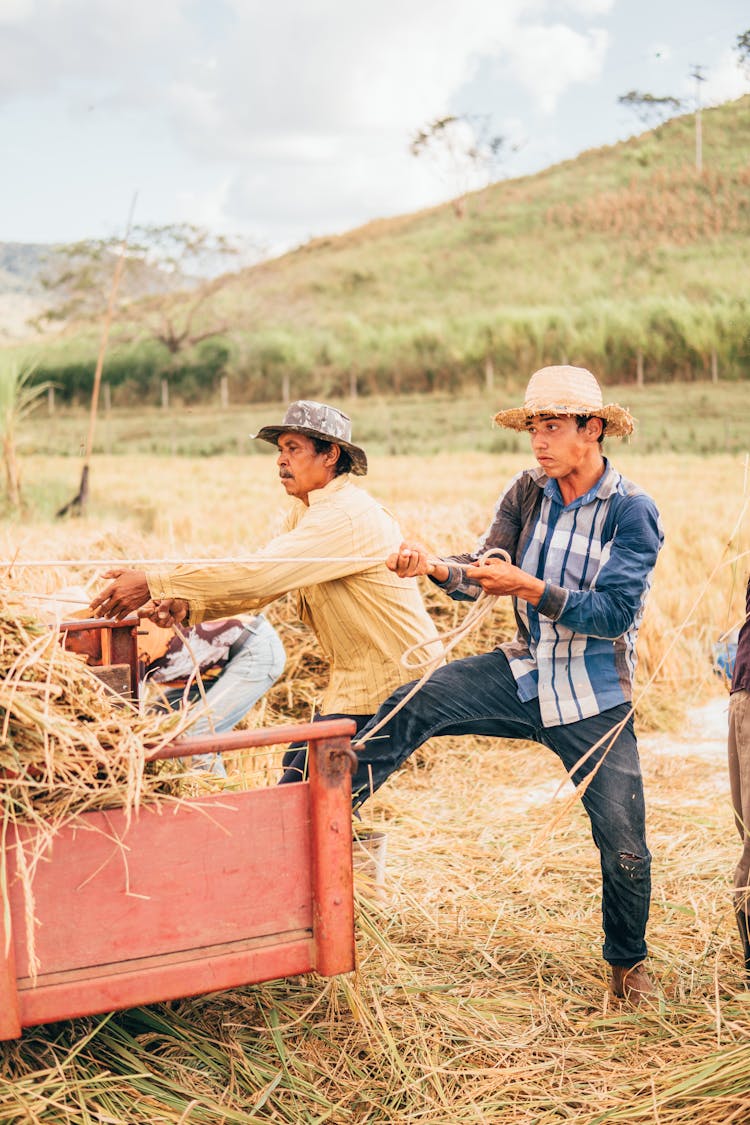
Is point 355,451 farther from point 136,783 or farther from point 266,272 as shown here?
point 266,272

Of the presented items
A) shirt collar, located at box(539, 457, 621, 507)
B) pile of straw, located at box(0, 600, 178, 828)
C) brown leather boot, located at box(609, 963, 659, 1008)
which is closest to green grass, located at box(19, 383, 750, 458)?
shirt collar, located at box(539, 457, 621, 507)

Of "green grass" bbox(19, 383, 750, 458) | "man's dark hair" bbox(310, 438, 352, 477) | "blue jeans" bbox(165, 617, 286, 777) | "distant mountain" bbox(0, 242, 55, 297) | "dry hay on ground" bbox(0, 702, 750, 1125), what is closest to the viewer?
"dry hay on ground" bbox(0, 702, 750, 1125)

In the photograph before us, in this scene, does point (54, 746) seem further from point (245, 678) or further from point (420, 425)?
point (420, 425)

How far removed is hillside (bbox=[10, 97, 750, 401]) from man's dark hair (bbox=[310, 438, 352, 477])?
2515 cm

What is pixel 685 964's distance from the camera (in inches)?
141

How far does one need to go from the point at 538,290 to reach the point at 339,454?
3323cm

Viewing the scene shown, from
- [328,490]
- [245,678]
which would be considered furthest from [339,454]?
[245,678]

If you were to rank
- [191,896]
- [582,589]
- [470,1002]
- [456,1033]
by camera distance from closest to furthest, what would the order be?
1. [191,896]
2. [456,1033]
3. [470,1002]
4. [582,589]

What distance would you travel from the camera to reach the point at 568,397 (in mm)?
3361

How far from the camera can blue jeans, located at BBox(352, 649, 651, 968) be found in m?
3.27

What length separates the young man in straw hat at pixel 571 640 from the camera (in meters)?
3.25

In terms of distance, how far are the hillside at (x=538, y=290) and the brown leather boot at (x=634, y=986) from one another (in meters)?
25.8

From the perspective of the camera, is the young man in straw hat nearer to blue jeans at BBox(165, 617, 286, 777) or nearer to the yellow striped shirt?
the yellow striped shirt

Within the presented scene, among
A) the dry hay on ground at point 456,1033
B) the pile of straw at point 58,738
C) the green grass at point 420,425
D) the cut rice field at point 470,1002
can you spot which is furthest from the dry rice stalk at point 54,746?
the green grass at point 420,425
